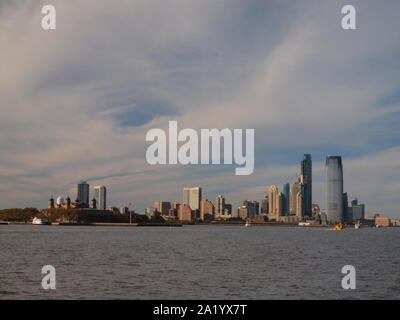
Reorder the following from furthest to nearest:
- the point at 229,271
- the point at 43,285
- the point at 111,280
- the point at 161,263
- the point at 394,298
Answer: the point at 161,263 → the point at 229,271 → the point at 111,280 → the point at 43,285 → the point at 394,298
